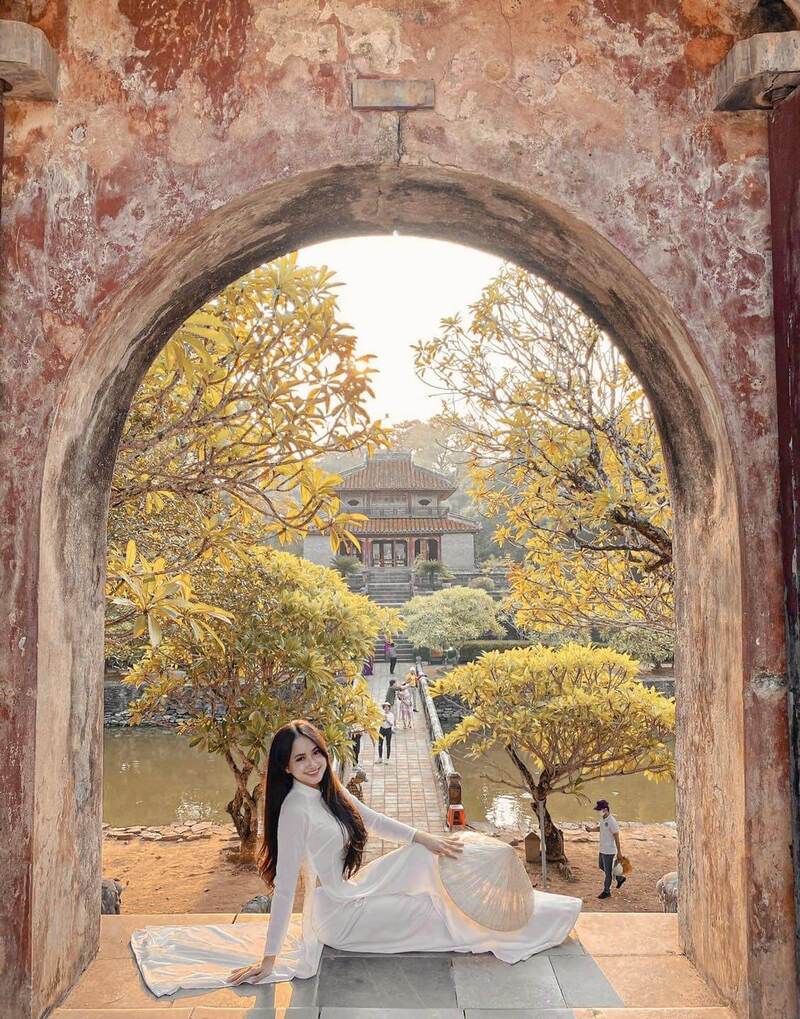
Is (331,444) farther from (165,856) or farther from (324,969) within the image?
(165,856)

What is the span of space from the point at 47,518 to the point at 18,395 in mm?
346

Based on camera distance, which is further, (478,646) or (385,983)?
(478,646)

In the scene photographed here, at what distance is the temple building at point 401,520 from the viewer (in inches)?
1117

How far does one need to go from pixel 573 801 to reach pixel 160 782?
5.62 metres

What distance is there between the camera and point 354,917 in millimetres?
2613

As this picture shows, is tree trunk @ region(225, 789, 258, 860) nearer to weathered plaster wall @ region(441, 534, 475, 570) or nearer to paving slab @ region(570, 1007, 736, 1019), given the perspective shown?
paving slab @ region(570, 1007, 736, 1019)

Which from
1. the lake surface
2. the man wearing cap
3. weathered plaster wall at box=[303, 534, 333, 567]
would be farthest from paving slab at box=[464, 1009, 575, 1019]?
weathered plaster wall at box=[303, 534, 333, 567]

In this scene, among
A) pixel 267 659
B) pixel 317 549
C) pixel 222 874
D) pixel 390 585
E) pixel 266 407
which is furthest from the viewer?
pixel 317 549

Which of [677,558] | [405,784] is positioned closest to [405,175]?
[677,558]

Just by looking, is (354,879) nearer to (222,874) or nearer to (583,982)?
(583,982)

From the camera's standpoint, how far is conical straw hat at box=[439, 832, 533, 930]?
8.52 ft

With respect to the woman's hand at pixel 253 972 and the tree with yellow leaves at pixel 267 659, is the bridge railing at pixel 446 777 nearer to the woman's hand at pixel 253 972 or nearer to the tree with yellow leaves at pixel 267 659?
the tree with yellow leaves at pixel 267 659

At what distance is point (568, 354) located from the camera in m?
4.91

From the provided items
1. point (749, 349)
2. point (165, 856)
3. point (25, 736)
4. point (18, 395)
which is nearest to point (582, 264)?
point (749, 349)
